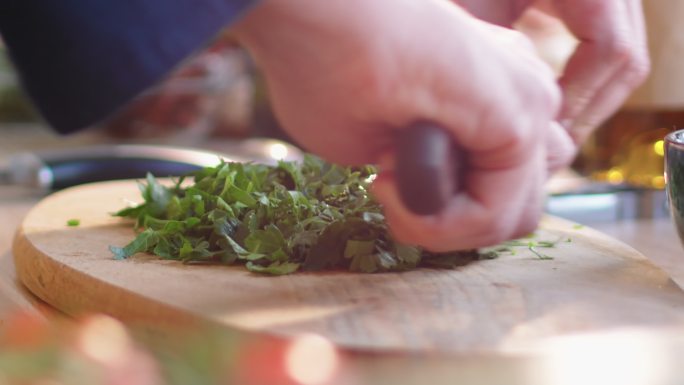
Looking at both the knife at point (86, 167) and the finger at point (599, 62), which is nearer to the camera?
the finger at point (599, 62)

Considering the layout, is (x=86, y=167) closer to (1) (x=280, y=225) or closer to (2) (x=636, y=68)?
(1) (x=280, y=225)

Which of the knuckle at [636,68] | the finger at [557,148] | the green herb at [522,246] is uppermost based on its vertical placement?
the knuckle at [636,68]

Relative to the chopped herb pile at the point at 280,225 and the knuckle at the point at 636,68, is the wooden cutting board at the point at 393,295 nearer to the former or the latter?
the chopped herb pile at the point at 280,225

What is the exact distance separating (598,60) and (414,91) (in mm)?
313

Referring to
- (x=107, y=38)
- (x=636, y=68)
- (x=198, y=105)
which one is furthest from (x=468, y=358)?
(x=198, y=105)

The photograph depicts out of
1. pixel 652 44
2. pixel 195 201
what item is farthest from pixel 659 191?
pixel 195 201

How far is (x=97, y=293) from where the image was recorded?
2.66 ft

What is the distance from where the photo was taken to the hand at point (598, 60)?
0.89m

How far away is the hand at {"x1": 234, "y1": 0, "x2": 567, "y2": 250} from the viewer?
627mm

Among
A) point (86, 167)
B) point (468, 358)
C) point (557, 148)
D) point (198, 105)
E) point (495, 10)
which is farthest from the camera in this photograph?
point (198, 105)

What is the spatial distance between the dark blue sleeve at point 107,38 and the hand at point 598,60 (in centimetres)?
40

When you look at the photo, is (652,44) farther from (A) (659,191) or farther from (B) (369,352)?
(B) (369,352)

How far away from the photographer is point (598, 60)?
2.93 feet

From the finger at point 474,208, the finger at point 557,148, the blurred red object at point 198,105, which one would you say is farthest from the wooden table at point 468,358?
the blurred red object at point 198,105
